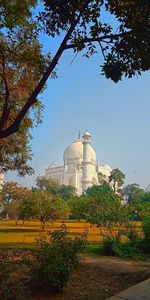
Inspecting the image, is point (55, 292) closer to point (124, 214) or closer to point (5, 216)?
point (124, 214)

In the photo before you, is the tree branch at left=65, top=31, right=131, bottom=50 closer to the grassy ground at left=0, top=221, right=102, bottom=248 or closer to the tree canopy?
the tree canopy

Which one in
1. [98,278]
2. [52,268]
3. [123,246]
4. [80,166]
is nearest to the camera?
[52,268]

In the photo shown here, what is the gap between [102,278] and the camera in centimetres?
795

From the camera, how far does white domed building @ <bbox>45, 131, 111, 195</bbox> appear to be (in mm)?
103875

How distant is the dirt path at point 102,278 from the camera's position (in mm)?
6509

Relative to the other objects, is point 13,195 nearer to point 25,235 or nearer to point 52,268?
point 25,235

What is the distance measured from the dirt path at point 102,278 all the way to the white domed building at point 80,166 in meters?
93.1

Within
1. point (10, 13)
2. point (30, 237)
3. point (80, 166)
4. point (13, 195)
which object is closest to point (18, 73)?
point (10, 13)

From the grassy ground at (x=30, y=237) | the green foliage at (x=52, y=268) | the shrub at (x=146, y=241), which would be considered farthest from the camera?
the grassy ground at (x=30, y=237)

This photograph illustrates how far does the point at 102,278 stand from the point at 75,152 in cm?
10038

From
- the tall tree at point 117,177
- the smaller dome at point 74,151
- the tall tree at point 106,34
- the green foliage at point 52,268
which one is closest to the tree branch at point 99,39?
the tall tree at point 106,34

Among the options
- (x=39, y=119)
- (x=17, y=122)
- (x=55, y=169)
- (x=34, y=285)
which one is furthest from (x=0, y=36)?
(x=55, y=169)

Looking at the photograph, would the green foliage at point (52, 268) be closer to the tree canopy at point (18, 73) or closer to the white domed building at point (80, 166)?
the tree canopy at point (18, 73)

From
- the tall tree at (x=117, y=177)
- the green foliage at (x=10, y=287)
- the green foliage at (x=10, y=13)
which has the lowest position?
the green foliage at (x=10, y=287)
